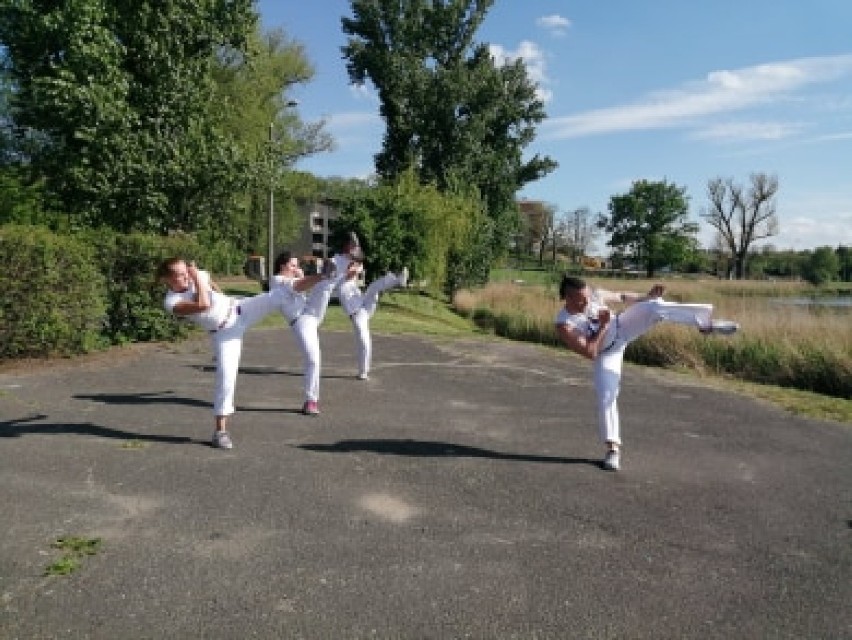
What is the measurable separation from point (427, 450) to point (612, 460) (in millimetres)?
1784

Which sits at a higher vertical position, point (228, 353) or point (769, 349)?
point (228, 353)

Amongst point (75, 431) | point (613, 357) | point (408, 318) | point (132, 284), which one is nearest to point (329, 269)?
point (613, 357)

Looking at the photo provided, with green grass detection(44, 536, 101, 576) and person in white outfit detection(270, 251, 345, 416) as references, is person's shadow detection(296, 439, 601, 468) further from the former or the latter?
green grass detection(44, 536, 101, 576)

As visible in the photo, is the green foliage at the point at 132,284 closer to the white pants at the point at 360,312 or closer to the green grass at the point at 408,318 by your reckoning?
the white pants at the point at 360,312

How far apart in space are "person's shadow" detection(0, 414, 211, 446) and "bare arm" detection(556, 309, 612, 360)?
3.61 meters

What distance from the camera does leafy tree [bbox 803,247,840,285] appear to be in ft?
274

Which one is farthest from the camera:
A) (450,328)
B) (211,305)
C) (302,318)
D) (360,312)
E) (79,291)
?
(450,328)

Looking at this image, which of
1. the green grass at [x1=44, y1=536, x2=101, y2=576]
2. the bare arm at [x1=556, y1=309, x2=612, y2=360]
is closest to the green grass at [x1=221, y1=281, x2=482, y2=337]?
the bare arm at [x1=556, y1=309, x2=612, y2=360]

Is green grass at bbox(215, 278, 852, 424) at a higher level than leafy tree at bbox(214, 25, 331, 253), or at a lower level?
lower

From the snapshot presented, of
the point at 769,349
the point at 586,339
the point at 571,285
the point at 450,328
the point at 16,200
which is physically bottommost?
the point at 450,328

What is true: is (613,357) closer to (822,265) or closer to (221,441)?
(221,441)

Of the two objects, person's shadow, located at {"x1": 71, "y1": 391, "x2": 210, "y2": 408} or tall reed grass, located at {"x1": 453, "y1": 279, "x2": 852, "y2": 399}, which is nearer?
person's shadow, located at {"x1": 71, "y1": 391, "x2": 210, "y2": 408}

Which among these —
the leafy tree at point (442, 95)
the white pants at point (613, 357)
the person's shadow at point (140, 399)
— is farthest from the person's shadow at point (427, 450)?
the leafy tree at point (442, 95)

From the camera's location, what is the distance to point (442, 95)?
37500 mm
